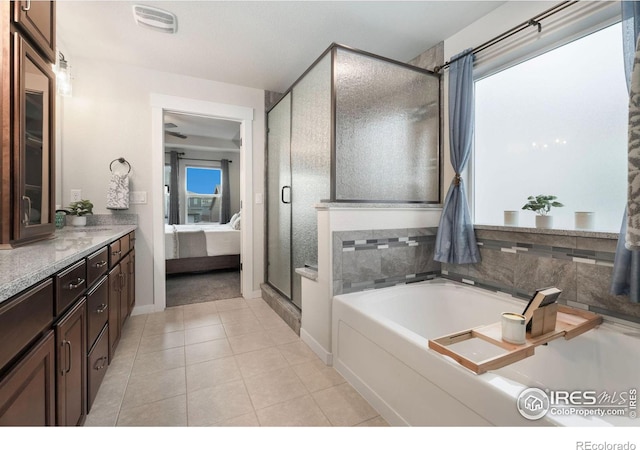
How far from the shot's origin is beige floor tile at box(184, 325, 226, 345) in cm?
229

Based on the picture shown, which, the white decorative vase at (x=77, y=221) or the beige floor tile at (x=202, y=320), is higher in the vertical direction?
the white decorative vase at (x=77, y=221)

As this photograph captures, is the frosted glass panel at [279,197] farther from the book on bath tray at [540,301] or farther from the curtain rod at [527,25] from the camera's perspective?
the book on bath tray at [540,301]

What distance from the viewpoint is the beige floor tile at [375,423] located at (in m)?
1.38

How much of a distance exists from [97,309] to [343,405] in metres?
1.37

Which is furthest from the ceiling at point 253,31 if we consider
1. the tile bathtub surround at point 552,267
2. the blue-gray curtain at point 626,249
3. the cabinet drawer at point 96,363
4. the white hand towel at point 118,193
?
the cabinet drawer at point 96,363

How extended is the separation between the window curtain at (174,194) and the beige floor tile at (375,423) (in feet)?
20.7

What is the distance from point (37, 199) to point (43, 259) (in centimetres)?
74

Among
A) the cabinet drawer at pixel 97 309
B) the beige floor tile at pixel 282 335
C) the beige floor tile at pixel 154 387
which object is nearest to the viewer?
the cabinet drawer at pixel 97 309

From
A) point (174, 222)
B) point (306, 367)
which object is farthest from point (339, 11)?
point (174, 222)

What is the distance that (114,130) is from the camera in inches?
108

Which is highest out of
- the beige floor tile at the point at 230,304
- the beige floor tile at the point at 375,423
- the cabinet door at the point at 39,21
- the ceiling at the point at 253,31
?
the ceiling at the point at 253,31

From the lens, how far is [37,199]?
60.0 inches

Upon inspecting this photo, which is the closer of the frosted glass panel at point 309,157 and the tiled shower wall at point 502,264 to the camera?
the tiled shower wall at point 502,264
